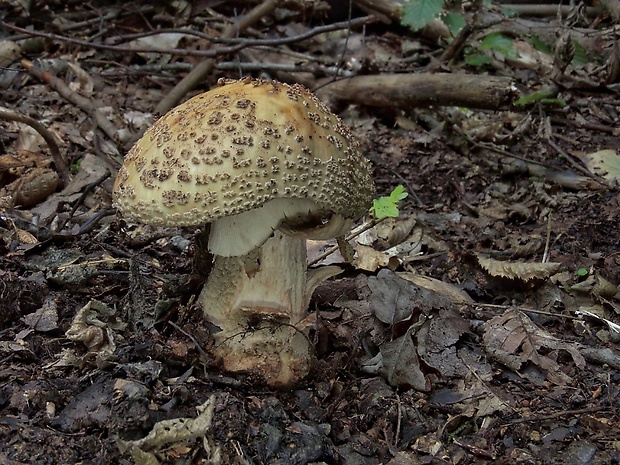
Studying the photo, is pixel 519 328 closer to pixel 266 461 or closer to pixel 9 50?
pixel 266 461

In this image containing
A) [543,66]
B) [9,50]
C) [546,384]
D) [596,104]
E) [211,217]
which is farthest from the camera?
[543,66]

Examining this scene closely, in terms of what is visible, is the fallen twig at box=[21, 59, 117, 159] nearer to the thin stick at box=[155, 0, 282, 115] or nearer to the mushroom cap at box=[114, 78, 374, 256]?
the thin stick at box=[155, 0, 282, 115]

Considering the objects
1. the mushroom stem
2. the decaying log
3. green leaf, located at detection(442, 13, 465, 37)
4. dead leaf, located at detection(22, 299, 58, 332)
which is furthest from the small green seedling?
green leaf, located at detection(442, 13, 465, 37)

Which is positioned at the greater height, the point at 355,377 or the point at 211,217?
the point at 211,217

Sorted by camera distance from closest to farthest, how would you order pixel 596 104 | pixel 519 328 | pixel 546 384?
pixel 546 384, pixel 519 328, pixel 596 104

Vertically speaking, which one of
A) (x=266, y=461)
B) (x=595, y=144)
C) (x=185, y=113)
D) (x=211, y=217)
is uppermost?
(x=185, y=113)

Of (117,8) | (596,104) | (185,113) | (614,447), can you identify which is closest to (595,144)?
(596,104)

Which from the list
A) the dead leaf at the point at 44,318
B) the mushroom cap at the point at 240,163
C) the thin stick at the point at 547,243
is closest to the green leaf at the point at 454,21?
the thin stick at the point at 547,243
